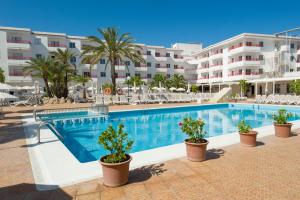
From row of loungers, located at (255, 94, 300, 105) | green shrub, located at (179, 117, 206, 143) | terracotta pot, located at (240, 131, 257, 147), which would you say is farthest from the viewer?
row of loungers, located at (255, 94, 300, 105)

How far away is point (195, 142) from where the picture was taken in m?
5.65

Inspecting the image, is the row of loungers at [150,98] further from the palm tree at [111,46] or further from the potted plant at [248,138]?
the potted plant at [248,138]

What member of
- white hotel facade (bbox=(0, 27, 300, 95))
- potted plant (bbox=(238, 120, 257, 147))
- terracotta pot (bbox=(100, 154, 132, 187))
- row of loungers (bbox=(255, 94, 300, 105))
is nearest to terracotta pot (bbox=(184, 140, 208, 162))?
terracotta pot (bbox=(100, 154, 132, 187))

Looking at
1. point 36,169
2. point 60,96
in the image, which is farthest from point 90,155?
point 60,96

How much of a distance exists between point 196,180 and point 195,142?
4.78ft

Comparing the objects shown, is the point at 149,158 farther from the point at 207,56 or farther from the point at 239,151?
the point at 207,56

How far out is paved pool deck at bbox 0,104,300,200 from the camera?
3.76 m

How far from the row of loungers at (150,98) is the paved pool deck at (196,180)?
1751 centimetres

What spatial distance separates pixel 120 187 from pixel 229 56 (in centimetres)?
4136

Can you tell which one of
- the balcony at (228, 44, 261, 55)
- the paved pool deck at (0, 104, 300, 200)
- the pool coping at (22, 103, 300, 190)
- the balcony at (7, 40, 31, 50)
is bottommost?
the paved pool deck at (0, 104, 300, 200)

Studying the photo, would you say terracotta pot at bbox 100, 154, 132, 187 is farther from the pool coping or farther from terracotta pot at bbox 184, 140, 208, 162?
terracotta pot at bbox 184, 140, 208, 162

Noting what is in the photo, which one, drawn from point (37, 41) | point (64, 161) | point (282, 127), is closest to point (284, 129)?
point (282, 127)

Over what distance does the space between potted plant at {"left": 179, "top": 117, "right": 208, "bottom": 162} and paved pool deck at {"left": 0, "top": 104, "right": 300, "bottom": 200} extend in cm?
22

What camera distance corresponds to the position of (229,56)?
132 ft
